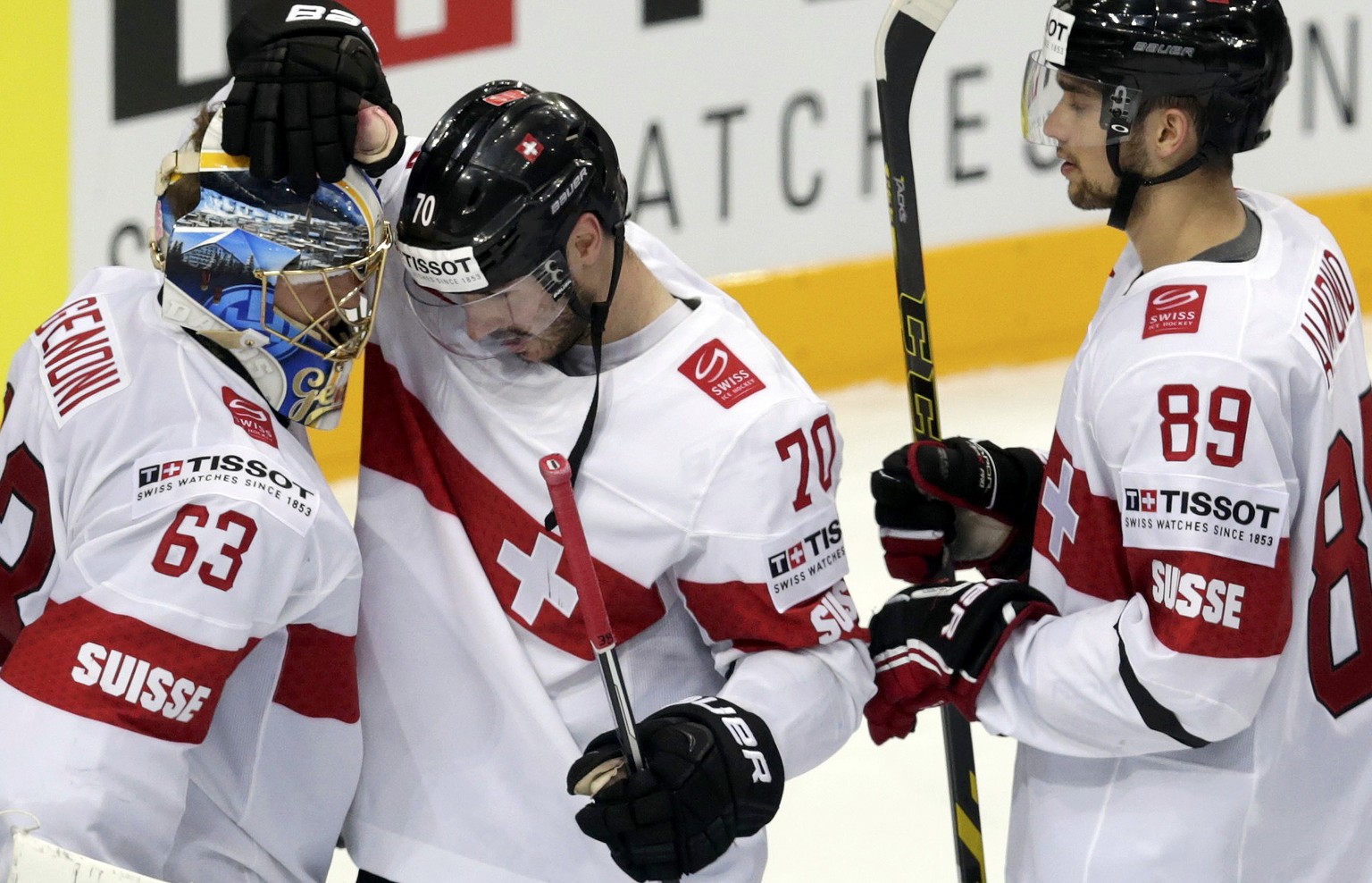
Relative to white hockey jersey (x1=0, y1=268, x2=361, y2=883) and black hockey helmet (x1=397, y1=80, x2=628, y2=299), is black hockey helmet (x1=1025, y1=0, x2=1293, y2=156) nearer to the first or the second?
black hockey helmet (x1=397, y1=80, x2=628, y2=299)

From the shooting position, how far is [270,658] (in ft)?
7.58

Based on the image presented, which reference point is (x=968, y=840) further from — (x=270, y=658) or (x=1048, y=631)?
(x=270, y=658)

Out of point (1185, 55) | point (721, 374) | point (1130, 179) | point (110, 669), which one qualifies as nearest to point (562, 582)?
point (721, 374)

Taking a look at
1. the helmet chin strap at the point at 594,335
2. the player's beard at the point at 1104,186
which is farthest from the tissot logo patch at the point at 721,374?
the player's beard at the point at 1104,186

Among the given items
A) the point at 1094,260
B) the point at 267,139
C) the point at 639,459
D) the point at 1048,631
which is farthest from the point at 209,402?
Result: the point at 1094,260

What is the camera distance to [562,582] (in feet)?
8.03

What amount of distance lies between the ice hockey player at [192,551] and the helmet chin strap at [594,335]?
0.25 m

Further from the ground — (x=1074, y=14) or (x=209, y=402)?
(x=1074, y=14)

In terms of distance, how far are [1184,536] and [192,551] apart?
109 cm

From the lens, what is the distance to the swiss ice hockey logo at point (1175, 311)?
89.7 inches

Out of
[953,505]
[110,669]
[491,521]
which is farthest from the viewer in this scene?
[953,505]

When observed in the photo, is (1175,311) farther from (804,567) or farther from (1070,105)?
(804,567)

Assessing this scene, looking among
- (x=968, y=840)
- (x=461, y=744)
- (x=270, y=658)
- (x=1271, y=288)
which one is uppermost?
(x=1271, y=288)

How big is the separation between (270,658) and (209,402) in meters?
0.31
